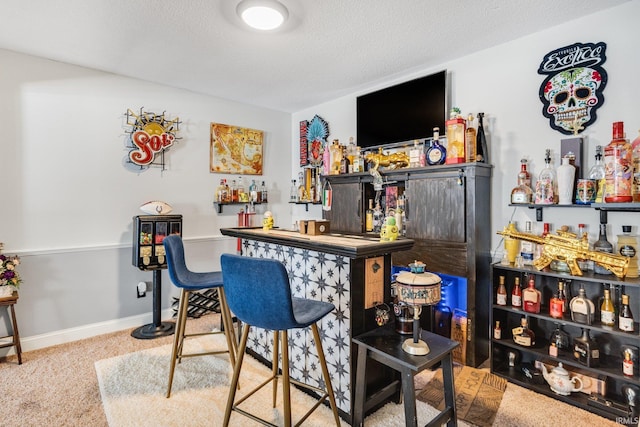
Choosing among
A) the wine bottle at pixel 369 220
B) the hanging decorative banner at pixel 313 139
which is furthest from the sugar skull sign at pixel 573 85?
the hanging decorative banner at pixel 313 139

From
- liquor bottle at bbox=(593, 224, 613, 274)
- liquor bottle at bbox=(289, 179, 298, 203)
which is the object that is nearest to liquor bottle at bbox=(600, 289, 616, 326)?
liquor bottle at bbox=(593, 224, 613, 274)

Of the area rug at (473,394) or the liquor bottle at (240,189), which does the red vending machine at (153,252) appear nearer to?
the liquor bottle at (240,189)

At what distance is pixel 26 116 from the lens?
113 inches

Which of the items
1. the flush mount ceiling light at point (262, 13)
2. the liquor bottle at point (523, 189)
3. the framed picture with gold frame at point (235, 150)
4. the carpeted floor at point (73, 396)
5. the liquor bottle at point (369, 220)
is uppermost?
the flush mount ceiling light at point (262, 13)

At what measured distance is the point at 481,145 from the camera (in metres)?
2.69

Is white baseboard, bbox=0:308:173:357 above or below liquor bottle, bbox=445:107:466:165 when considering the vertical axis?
below

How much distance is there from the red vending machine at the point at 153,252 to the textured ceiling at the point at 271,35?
150 cm

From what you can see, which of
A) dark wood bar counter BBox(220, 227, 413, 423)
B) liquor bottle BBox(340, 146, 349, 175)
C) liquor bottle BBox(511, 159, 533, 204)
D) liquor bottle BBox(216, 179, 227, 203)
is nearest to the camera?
dark wood bar counter BBox(220, 227, 413, 423)

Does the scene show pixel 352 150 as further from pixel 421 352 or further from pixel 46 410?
pixel 46 410

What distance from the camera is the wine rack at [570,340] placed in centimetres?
195

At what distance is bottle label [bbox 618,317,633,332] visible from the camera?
6.15 ft

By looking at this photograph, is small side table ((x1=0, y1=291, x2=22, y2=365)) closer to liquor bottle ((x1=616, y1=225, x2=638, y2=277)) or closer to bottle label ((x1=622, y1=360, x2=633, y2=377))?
bottle label ((x1=622, y1=360, x2=633, y2=377))

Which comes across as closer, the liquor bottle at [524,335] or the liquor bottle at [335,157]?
the liquor bottle at [524,335]

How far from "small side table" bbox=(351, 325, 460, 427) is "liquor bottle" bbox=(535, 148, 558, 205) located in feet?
4.48
